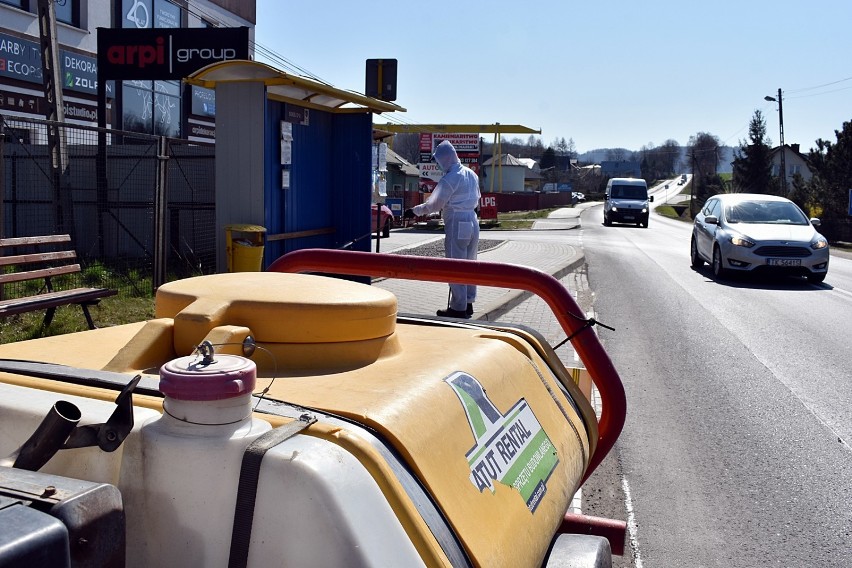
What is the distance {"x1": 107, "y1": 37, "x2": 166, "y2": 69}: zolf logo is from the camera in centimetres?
1191

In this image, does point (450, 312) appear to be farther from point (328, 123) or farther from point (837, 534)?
point (837, 534)

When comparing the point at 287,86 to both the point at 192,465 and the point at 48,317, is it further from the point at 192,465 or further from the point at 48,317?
the point at 192,465

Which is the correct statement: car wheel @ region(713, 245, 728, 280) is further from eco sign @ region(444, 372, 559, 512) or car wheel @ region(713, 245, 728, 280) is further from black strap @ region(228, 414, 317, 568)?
black strap @ region(228, 414, 317, 568)

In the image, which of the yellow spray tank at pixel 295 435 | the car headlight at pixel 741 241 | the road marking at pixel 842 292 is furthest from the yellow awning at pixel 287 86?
the road marking at pixel 842 292

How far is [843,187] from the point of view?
136 feet

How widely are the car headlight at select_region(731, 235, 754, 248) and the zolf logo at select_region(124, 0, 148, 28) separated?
16413 mm

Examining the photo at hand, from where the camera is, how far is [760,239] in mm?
15750

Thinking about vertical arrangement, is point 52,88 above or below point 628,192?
above

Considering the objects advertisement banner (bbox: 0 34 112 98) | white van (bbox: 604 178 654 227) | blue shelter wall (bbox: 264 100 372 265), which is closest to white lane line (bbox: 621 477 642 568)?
blue shelter wall (bbox: 264 100 372 265)

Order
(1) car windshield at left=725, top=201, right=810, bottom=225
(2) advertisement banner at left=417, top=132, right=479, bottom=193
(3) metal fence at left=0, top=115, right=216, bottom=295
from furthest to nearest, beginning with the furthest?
(2) advertisement banner at left=417, top=132, right=479, bottom=193 < (1) car windshield at left=725, top=201, right=810, bottom=225 < (3) metal fence at left=0, top=115, right=216, bottom=295

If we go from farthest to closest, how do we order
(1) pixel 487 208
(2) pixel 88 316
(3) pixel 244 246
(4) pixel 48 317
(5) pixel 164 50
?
1. (1) pixel 487 208
2. (5) pixel 164 50
3. (3) pixel 244 246
4. (4) pixel 48 317
5. (2) pixel 88 316

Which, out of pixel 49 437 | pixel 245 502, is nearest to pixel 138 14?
pixel 49 437

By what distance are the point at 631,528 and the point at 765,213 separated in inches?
569

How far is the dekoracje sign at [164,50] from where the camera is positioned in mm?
11812
